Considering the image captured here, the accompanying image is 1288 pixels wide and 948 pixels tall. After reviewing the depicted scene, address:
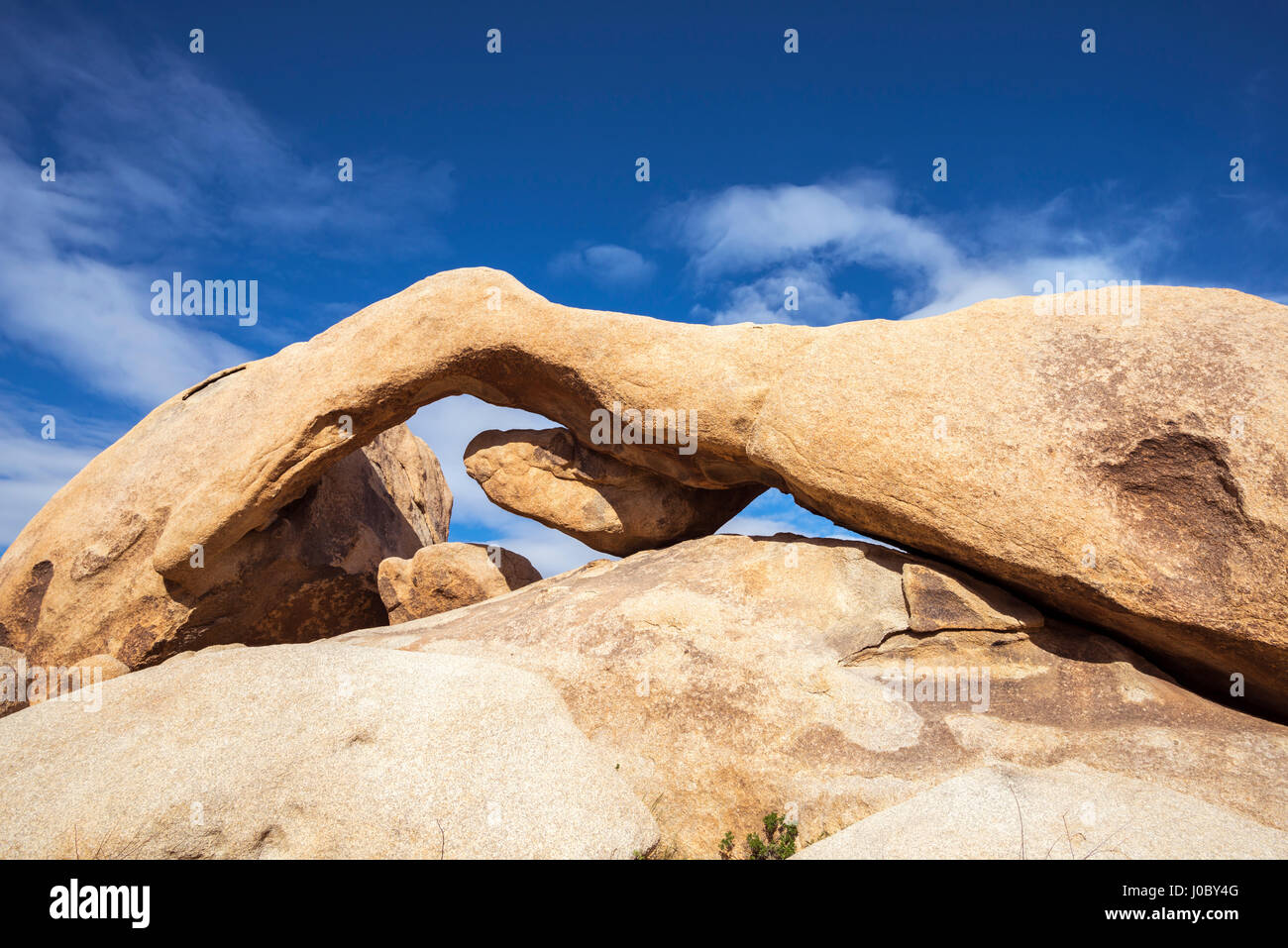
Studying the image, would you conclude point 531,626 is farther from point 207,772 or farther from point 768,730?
point 207,772

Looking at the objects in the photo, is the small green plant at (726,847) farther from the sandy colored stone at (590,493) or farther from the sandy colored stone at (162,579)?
the sandy colored stone at (162,579)

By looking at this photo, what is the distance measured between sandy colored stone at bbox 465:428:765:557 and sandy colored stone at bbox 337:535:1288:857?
70.4 inches

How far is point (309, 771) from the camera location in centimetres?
574

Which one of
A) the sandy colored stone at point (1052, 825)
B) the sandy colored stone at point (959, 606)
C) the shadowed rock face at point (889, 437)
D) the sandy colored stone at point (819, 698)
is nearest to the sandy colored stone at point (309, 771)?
the sandy colored stone at point (819, 698)

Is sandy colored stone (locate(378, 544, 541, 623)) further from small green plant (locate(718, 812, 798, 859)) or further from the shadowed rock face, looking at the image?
small green plant (locate(718, 812, 798, 859))

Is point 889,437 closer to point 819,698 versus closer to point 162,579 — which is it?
point 819,698

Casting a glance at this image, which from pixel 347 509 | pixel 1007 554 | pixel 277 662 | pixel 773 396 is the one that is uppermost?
pixel 773 396

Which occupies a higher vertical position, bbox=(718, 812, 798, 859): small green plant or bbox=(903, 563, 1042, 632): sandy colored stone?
bbox=(903, 563, 1042, 632): sandy colored stone

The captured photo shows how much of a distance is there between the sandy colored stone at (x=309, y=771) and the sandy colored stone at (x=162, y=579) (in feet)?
11.1

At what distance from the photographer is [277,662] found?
21.7ft

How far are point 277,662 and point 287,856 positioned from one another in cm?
170

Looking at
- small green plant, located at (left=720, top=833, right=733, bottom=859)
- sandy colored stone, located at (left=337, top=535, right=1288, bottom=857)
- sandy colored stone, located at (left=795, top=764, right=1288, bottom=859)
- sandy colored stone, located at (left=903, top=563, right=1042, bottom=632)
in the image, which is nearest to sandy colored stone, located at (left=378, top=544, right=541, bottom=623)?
sandy colored stone, located at (left=337, top=535, right=1288, bottom=857)

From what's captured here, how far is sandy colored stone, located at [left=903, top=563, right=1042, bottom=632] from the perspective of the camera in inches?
278
